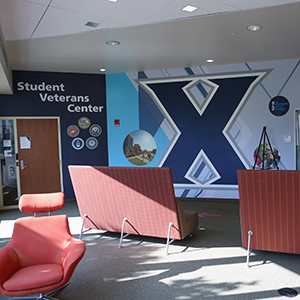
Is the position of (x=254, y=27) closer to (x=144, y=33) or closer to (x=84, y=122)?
(x=144, y=33)

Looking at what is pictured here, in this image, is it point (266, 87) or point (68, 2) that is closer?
point (68, 2)

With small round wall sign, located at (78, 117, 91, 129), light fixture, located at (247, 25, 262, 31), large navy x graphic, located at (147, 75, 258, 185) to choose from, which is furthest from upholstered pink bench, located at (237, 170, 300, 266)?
small round wall sign, located at (78, 117, 91, 129)

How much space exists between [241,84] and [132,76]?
2.79 m

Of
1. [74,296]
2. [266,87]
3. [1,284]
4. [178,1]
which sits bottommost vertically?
[74,296]

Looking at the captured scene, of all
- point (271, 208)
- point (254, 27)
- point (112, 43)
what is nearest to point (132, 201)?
point (271, 208)

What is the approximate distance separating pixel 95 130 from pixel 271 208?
5.61 metres

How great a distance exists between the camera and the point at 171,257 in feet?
14.0

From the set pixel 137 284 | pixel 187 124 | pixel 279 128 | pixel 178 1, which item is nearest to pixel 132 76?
pixel 187 124

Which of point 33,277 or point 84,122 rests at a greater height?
point 84,122

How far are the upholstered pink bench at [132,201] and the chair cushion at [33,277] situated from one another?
1.60m

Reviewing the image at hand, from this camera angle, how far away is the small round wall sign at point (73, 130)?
8086 millimetres

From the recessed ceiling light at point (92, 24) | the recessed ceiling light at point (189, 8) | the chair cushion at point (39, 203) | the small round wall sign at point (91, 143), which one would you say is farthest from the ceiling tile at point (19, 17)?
the small round wall sign at point (91, 143)

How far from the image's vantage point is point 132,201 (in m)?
4.55

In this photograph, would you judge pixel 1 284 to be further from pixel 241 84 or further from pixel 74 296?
pixel 241 84
